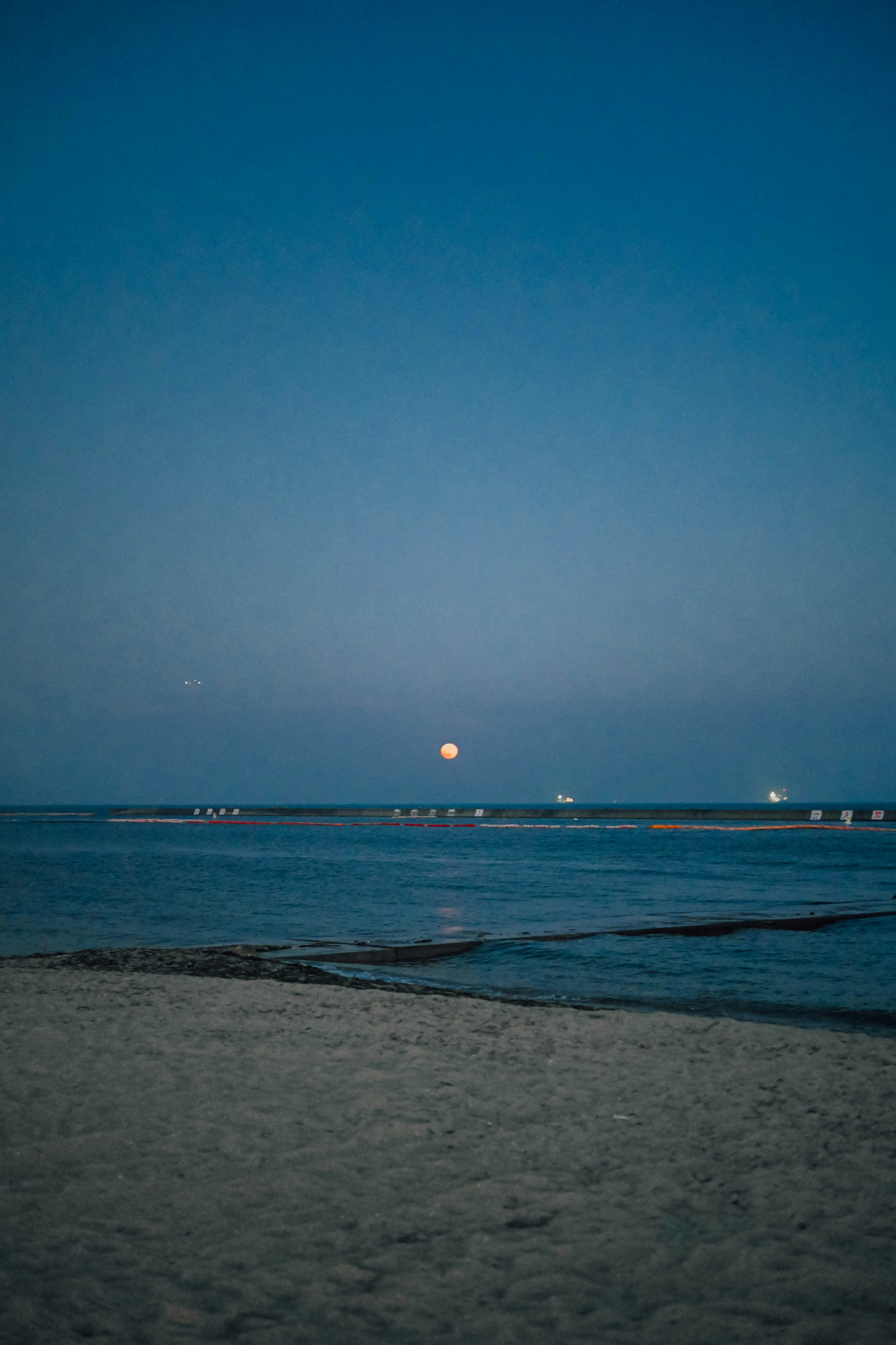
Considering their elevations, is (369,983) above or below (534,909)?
above

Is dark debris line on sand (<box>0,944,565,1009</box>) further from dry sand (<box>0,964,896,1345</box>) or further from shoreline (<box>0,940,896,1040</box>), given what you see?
dry sand (<box>0,964,896,1345</box>)

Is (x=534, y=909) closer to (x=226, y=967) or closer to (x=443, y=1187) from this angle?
(x=226, y=967)

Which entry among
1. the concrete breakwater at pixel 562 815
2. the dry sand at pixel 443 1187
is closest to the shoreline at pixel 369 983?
the dry sand at pixel 443 1187

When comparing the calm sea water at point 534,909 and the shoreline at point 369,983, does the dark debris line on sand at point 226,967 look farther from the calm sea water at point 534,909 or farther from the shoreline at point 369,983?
the calm sea water at point 534,909

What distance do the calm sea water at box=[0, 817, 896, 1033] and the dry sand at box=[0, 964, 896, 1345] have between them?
161 inches

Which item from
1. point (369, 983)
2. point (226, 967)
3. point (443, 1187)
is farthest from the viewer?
point (226, 967)

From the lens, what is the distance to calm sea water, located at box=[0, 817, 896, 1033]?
12969 millimetres

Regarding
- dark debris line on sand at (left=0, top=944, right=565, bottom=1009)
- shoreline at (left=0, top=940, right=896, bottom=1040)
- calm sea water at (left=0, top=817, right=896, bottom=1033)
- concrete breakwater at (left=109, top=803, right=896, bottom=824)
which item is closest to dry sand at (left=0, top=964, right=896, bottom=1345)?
shoreline at (left=0, top=940, right=896, bottom=1040)

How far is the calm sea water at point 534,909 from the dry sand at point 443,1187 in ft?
13.4

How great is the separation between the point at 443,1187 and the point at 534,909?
1814 cm

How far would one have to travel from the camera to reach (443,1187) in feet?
17.0

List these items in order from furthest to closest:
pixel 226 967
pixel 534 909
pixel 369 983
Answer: pixel 534 909 → pixel 226 967 → pixel 369 983

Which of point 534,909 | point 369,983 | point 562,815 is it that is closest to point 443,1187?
point 369,983

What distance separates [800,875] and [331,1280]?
33231 millimetres
